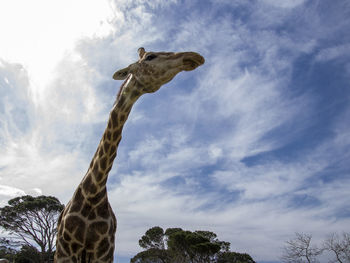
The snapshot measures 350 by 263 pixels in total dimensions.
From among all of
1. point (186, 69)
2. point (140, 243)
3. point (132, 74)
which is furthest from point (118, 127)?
point (140, 243)

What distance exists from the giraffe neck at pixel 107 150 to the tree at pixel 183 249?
27138mm

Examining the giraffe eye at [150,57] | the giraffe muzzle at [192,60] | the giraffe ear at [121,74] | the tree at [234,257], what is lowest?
the tree at [234,257]

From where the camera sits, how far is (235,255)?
3681 centimetres

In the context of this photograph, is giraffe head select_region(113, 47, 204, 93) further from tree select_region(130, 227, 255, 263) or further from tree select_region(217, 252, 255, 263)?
tree select_region(217, 252, 255, 263)

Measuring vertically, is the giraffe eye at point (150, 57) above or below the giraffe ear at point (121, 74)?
above

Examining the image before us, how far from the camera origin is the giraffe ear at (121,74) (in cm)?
548

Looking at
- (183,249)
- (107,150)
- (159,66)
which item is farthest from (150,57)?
(183,249)

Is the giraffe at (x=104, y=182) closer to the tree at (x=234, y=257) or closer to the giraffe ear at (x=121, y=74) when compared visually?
the giraffe ear at (x=121, y=74)

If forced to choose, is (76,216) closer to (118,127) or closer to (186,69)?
(118,127)

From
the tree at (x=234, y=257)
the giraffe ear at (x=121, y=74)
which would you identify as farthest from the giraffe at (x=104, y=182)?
the tree at (x=234, y=257)

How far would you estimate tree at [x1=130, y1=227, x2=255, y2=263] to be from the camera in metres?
31.7

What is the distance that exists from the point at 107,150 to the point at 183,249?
3187cm

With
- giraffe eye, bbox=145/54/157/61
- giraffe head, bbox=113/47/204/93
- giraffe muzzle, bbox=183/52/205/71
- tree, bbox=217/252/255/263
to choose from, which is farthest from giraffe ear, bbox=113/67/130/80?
tree, bbox=217/252/255/263

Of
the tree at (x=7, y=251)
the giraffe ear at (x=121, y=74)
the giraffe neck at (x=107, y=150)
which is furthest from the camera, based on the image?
the tree at (x=7, y=251)
